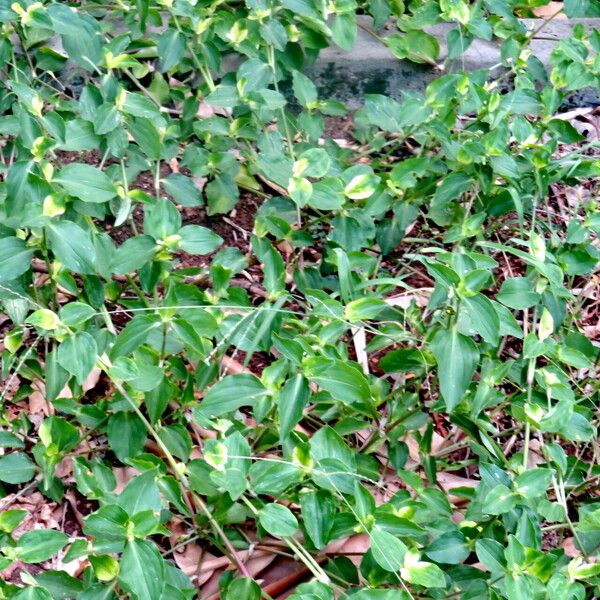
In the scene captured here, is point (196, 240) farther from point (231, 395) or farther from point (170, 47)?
point (170, 47)

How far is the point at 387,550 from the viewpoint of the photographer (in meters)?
1.59

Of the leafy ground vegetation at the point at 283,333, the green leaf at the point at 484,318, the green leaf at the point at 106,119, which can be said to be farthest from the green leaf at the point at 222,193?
the green leaf at the point at 484,318

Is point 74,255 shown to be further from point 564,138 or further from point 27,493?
point 564,138

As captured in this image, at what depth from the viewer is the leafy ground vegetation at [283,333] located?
67.8 inches

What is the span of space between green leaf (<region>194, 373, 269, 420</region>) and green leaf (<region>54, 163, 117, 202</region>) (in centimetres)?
47

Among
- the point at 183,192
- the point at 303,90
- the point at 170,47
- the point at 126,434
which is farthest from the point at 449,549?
the point at 170,47

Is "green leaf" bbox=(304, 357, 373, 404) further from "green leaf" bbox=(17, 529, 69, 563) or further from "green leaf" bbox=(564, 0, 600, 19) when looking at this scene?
"green leaf" bbox=(564, 0, 600, 19)

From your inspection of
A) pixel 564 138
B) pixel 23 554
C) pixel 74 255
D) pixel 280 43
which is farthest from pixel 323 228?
pixel 23 554

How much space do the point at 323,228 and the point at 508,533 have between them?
3.71 feet

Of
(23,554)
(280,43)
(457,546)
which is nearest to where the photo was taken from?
(23,554)

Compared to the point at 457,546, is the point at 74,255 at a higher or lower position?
higher

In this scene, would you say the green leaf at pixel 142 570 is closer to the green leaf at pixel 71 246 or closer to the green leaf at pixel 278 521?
the green leaf at pixel 278 521

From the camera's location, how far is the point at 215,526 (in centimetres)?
185

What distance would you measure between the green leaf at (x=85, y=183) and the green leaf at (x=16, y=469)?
558 millimetres
